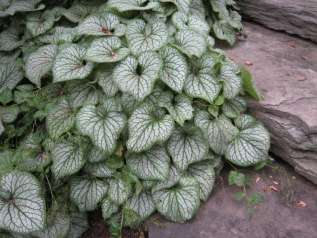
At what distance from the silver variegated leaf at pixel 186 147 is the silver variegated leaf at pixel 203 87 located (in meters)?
0.24

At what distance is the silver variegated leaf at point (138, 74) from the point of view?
2498 millimetres

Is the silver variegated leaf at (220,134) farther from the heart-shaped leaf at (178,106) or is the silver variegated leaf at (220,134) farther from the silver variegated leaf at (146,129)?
the silver variegated leaf at (146,129)

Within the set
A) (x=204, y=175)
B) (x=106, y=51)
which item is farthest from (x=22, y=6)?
(x=204, y=175)

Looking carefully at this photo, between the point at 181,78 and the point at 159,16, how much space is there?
68cm

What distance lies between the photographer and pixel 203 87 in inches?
107

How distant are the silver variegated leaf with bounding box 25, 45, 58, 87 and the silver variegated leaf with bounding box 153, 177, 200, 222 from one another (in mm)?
1205

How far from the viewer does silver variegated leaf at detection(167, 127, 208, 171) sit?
8.50ft

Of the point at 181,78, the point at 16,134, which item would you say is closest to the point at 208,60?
the point at 181,78

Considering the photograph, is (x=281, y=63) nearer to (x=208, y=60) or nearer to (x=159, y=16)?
(x=208, y=60)

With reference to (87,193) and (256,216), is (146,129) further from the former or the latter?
(256,216)

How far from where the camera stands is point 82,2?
3.48m

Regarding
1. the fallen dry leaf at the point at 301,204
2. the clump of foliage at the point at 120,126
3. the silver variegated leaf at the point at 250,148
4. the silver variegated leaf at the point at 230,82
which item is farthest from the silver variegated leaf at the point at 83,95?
the fallen dry leaf at the point at 301,204

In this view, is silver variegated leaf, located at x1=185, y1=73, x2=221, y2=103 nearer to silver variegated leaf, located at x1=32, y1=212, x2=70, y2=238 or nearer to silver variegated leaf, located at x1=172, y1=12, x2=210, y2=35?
silver variegated leaf, located at x1=172, y1=12, x2=210, y2=35

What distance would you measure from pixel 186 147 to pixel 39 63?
1.27 metres
